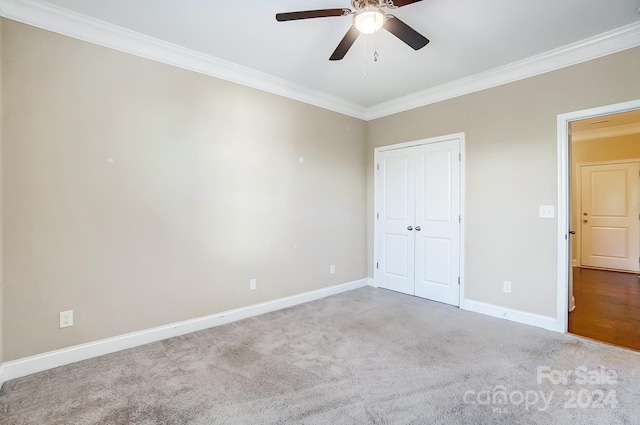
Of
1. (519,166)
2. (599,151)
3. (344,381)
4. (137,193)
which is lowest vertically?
(344,381)

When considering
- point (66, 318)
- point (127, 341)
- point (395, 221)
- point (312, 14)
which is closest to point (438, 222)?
point (395, 221)

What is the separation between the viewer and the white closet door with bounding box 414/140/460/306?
12.3 ft

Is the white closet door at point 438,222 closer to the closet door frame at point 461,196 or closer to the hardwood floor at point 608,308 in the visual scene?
the closet door frame at point 461,196

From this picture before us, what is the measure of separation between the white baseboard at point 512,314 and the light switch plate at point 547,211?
3.33 ft

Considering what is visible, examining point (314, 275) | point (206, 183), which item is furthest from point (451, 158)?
point (206, 183)

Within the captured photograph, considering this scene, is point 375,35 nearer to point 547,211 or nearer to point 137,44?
point 137,44

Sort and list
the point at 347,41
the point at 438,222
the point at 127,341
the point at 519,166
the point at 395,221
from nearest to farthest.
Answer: the point at 347,41, the point at 127,341, the point at 519,166, the point at 438,222, the point at 395,221

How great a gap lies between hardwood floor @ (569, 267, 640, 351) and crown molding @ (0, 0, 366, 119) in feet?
13.2

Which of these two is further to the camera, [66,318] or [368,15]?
[66,318]

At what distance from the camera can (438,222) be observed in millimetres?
3916

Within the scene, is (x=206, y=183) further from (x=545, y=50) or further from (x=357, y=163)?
(x=545, y=50)

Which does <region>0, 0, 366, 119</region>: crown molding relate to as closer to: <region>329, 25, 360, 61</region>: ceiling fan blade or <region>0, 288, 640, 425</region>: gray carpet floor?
<region>329, 25, 360, 61</region>: ceiling fan blade

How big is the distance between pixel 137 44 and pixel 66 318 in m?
2.37

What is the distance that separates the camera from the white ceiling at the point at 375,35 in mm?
2277
